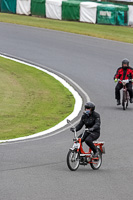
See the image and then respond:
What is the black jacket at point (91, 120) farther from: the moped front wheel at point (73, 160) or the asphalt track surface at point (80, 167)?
the asphalt track surface at point (80, 167)

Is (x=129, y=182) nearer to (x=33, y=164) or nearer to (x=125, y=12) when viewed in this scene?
(x=33, y=164)

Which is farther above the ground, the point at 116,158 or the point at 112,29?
the point at 112,29

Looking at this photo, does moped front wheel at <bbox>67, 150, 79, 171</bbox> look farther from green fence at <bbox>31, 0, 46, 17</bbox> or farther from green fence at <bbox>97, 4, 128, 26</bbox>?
green fence at <bbox>31, 0, 46, 17</bbox>

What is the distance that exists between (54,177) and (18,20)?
36.9 metres

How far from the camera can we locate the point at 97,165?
42.3 ft

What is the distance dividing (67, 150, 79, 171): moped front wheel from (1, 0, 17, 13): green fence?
41.1 m

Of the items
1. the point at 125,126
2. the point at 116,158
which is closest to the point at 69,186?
the point at 116,158

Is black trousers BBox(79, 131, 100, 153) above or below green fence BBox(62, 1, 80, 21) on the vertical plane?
below

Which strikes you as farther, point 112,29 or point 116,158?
point 112,29

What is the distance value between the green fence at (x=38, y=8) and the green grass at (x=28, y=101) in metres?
20.9

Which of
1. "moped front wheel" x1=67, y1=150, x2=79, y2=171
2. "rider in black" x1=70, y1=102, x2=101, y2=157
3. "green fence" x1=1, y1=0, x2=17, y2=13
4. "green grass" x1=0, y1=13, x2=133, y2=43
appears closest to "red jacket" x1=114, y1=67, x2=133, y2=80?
"rider in black" x1=70, y1=102, x2=101, y2=157

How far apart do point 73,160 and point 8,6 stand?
42385mm

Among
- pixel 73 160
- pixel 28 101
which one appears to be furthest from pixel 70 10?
pixel 73 160

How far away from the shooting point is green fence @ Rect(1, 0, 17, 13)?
5247 centimetres
